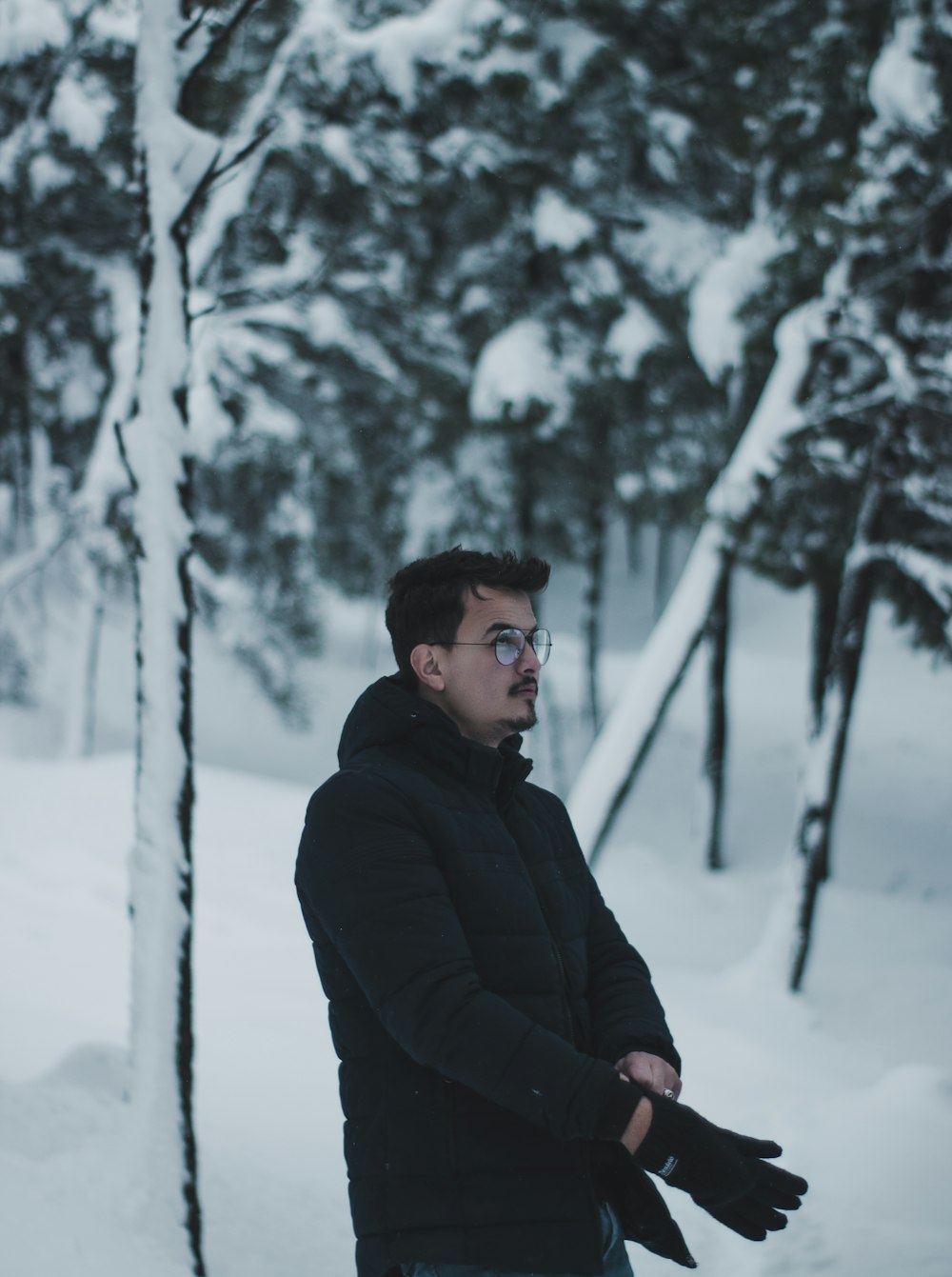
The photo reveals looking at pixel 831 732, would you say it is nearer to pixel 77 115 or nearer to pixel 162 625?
pixel 162 625

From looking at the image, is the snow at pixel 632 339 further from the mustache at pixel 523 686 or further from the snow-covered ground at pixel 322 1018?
the mustache at pixel 523 686

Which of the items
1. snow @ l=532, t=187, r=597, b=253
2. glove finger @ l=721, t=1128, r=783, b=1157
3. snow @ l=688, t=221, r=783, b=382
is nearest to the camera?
glove finger @ l=721, t=1128, r=783, b=1157

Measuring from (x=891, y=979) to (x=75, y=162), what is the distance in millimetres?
10341

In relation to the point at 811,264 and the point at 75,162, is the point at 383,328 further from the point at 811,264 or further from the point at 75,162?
the point at 811,264

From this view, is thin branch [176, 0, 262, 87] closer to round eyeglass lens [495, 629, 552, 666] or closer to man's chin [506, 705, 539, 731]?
round eyeglass lens [495, 629, 552, 666]

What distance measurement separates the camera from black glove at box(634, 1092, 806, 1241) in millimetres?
1893

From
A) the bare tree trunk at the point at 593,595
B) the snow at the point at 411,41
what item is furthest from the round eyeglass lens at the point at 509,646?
the bare tree trunk at the point at 593,595

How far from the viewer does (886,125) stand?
891 cm

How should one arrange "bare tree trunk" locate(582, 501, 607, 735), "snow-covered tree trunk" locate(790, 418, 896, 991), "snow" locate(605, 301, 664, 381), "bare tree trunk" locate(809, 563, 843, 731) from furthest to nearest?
"bare tree trunk" locate(582, 501, 607, 735) → "snow" locate(605, 301, 664, 381) → "bare tree trunk" locate(809, 563, 843, 731) → "snow-covered tree trunk" locate(790, 418, 896, 991)

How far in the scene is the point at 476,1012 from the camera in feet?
6.23

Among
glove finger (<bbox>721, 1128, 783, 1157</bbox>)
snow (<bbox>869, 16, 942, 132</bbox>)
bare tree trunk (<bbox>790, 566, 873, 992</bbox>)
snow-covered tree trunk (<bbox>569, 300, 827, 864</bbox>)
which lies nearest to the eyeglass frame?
Result: glove finger (<bbox>721, 1128, 783, 1157</bbox>)

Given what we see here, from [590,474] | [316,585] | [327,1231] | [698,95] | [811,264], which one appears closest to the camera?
[327,1231]

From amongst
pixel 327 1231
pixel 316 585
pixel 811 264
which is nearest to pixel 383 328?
pixel 316 585

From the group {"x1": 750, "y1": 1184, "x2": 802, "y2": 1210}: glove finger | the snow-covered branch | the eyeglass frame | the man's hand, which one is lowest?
{"x1": 750, "y1": 1184, "x2": 802, "y2": 1210}: glove finger
